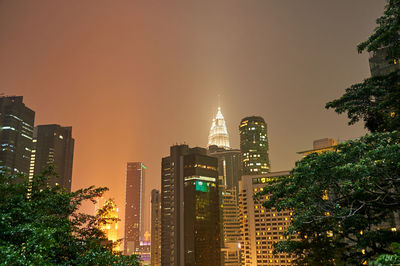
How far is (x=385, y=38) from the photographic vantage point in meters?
16.4

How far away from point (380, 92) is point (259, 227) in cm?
12344

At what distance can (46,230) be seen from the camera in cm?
1146

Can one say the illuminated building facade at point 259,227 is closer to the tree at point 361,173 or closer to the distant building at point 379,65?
the distant building at point 379,65

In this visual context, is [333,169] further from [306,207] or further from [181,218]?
[181,218]

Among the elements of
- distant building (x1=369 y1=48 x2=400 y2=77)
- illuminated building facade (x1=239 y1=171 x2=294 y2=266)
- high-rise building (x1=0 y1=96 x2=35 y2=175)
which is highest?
high-rise building (x1=0 y1=96 x2=35 y2=175)

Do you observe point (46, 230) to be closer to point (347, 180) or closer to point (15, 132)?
point (347, 180)

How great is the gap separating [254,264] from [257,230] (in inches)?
548

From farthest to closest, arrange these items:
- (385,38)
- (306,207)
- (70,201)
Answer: (70,201)
(385,38)
(306,207)

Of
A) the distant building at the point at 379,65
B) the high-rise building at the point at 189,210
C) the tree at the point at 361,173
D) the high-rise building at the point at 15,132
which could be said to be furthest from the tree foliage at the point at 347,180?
the high-rise building at the point at 15,132

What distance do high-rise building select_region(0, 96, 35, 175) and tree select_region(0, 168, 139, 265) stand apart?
14539cm

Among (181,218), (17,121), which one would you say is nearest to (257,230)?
(181,218)

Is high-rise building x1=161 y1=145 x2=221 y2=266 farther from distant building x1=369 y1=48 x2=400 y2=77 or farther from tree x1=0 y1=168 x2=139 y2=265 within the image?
tree x1=0 y1=168 x2=139 y2=265

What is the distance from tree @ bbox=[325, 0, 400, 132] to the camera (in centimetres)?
1663

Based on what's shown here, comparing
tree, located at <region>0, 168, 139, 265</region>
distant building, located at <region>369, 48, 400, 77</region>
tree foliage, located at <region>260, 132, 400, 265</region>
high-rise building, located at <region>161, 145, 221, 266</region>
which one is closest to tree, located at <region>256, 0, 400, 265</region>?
tree foliage, located at <region>260, 132, 400, 265</region>
